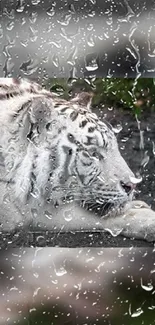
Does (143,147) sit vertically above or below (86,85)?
below

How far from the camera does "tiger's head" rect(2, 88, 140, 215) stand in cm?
91

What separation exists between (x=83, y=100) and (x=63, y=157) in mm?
96

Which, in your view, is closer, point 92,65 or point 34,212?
point 34,212

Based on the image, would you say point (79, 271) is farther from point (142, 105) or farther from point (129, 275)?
point (142, 105)

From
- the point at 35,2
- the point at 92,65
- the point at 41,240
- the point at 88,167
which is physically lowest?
the point at 41,240

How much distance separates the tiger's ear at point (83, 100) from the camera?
97 centimetres

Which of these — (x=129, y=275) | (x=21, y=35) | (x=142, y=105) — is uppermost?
(x=21, y=35)

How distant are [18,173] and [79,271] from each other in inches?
7.1

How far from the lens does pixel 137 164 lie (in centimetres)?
104

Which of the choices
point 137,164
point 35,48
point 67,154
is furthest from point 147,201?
point 35,48

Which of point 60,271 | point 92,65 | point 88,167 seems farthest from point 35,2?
point 60,271

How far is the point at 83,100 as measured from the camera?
3.22ft

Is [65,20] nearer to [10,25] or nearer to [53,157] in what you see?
[10,25]

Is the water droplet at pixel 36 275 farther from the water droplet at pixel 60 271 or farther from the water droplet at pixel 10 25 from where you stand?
the water droplet at pixel 10 25
